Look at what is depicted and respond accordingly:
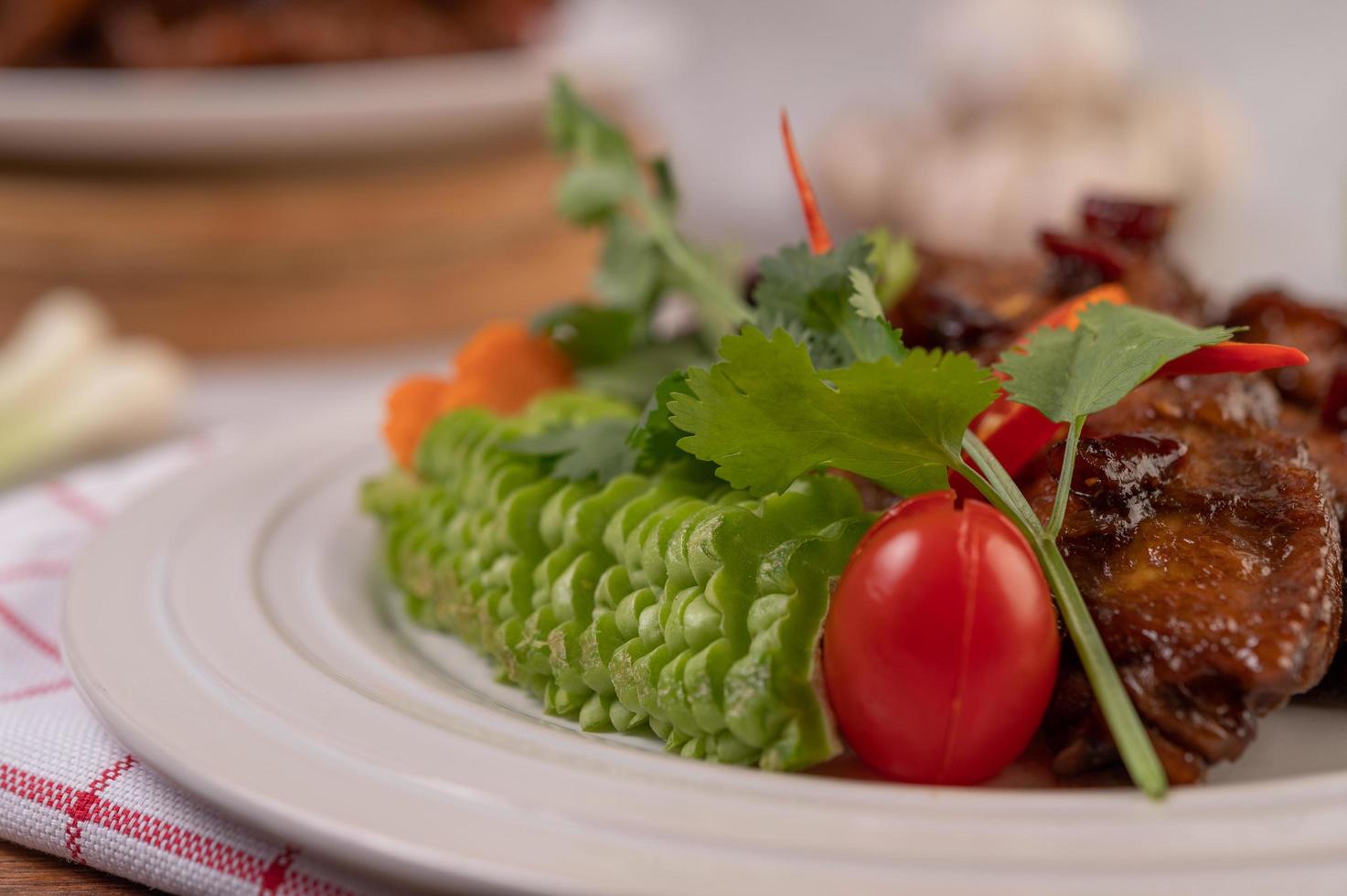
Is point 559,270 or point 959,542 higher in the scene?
point 959,542

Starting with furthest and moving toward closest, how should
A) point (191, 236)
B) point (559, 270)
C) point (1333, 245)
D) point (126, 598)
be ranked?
point (1333, 245) → point (559, 270) → point (191, 236) → point (126, 598)

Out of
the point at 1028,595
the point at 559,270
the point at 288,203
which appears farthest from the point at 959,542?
the point at 559,270

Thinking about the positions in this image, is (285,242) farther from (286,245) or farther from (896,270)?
(896,270)

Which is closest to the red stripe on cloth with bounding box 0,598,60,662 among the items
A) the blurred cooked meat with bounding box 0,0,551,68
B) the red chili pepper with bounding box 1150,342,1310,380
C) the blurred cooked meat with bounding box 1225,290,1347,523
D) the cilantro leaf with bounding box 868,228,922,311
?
the cilantro leaf with bounding box 868,228,922,311

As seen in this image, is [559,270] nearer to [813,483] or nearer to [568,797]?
[813,483]

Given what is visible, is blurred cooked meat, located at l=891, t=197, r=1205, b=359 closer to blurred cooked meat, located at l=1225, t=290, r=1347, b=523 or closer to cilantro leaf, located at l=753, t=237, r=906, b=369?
blurred cooked meat, located at l=1225, t=290, r=1347, b=523

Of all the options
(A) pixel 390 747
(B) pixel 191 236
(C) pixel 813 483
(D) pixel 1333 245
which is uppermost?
(C) pixel 813 483

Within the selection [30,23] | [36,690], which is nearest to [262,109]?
[30,23]

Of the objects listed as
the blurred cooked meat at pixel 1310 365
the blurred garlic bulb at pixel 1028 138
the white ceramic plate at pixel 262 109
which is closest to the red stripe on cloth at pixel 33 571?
the blurred cooked meat at pixel 1310 365
